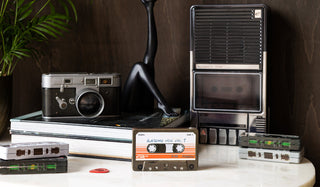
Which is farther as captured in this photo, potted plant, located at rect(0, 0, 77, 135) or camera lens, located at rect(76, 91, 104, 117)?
potted plant, located at rect(0, 0, 77, 135)

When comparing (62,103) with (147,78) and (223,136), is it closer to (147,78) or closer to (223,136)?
(147,78)

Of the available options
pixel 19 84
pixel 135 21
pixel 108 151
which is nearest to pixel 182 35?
pixel 135 21

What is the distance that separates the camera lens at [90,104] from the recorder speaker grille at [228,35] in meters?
0.30

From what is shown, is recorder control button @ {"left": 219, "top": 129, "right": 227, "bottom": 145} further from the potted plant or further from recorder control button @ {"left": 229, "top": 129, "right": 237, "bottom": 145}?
the potted plant

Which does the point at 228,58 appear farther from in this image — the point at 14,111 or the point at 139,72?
the point at 14,111

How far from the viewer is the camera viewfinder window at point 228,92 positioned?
3.99 feet

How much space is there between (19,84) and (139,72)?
0.54 meters

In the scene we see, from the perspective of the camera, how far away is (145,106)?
1.34 m

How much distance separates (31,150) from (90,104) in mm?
261

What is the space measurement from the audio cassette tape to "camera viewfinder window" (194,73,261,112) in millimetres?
245

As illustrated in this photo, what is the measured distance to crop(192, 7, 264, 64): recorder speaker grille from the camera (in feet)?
3.92

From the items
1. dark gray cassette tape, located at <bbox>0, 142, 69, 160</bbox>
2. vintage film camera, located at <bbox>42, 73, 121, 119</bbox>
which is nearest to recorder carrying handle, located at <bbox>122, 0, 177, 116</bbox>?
vintage film camera, located at <bbox>42, 73, 121, 119</bbox>

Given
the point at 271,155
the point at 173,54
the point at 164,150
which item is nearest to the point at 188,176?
the point at 164,150

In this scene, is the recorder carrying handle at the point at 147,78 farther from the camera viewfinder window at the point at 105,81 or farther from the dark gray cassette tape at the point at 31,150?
the dark gray cassette tape at the point at 31,150
